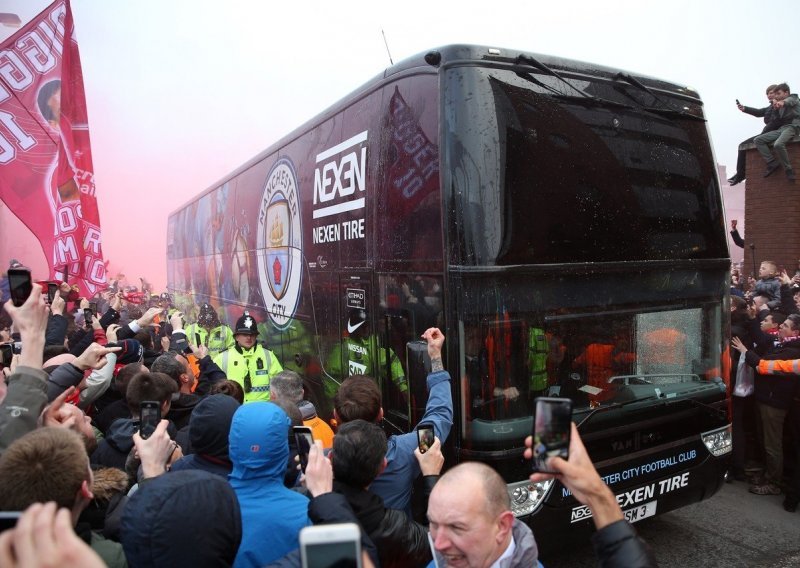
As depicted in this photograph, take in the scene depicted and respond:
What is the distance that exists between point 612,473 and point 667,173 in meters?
2.14

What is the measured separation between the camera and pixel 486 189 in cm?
326

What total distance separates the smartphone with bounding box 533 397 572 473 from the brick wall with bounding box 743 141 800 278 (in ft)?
38.4

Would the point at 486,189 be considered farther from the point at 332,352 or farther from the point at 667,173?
the point at 332,352

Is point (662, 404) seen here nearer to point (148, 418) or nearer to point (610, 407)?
point (610, 407)

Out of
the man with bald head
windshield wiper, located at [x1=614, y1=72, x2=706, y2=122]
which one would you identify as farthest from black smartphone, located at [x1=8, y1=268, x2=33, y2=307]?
windshield wiper, located at [x1=614, y1=72, x2=706, y2=122]

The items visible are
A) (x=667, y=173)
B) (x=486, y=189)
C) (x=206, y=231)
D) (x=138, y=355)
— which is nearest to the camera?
(x=486, y=189)

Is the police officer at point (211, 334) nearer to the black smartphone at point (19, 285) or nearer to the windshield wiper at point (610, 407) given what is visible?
the black smartphone at point (19, 285)

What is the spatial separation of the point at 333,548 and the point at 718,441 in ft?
13.1

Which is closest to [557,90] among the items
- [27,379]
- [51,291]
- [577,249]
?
[577,249]

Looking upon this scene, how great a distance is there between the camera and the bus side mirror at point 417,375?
3271 millimetres

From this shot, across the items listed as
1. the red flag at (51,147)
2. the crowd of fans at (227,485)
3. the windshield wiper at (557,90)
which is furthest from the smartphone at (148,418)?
the red flag at (51,147)

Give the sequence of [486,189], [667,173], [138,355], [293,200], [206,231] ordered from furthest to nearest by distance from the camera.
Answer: [206,231]
[293,200]
[138,355]
[667,173]
[486,189]

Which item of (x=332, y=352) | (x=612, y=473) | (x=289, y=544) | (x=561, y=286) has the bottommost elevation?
(x=612, y=473)

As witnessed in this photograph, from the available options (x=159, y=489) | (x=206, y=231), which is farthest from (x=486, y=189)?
(x=206, y=231)
